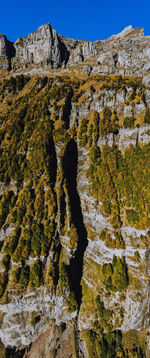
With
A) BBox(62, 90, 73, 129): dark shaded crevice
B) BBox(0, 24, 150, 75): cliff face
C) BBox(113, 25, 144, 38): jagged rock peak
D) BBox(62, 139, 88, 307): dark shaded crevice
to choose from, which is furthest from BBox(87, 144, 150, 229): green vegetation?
BBox(113, 25, 144, 38): jagged rock peak

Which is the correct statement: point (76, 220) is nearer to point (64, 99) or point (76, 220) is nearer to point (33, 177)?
point (33, 177)

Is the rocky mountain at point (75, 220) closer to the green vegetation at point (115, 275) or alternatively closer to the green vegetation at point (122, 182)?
the green vegetation at point (115, 275)

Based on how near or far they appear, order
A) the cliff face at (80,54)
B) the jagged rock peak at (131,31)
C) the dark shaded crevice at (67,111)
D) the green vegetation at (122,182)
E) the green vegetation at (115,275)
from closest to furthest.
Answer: the green vegetation at (115,275)
the green vegetation at (122,182)
the dark shaded crevice at (67,111)
the cliff face at (80,54)
the jagged rock peak at (131,31)

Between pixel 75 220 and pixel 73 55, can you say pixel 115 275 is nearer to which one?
pixel 75 220

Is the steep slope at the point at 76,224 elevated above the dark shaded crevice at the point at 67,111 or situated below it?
below

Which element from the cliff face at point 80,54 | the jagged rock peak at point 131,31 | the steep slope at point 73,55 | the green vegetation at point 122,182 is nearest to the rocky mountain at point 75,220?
the green vegetation at point 122,182

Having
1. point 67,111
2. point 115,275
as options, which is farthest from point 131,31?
point 115,275

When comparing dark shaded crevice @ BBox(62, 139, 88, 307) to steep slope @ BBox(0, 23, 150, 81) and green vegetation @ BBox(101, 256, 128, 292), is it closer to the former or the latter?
green vegetation @ BBox(101, 256, 128, 292)
